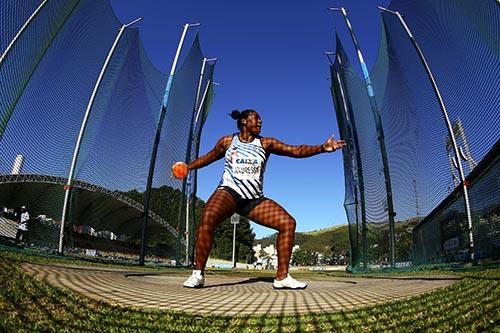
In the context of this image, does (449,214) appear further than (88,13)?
Yes

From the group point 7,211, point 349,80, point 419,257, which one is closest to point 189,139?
point 349,80

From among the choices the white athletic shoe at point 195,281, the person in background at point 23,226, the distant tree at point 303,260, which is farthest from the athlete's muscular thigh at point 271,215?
the distant tree at point 303,260

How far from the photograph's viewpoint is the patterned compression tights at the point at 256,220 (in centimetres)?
392

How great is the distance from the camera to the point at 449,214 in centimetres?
1189

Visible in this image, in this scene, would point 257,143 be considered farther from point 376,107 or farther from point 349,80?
point 349,80

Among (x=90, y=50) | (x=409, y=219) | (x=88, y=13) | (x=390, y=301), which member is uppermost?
(x=88, y=13)

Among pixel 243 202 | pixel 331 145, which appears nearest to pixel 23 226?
pixel 243 202

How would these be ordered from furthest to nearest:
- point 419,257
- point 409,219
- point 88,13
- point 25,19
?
point 419,257 < point 409,219 < point 88,13 < point 25,19

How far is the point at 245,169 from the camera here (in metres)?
4.23

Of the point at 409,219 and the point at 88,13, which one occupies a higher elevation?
the point at 88,13

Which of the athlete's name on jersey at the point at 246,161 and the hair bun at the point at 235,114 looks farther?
the hair bun at the point at 235,114

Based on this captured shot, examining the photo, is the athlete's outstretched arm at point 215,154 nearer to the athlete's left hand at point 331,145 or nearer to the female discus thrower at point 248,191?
the female discus thrower at point 248,191

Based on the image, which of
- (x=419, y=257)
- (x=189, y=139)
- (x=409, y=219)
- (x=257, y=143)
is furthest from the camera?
(x=419, y=257)

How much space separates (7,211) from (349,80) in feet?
46.1
